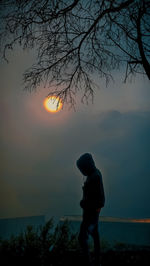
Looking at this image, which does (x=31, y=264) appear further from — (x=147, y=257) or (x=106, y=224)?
(x=106, y=224)

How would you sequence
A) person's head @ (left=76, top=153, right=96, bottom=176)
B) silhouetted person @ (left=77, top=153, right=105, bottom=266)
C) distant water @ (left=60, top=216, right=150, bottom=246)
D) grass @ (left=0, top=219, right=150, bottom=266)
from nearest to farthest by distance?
silhouetted person @ (left=77, top=153, right=105, bottom=266) → person's head @ (left=76, top=153, right=96, bottom=176) → grass @ (left=0, top=219, right=150, bottom=266) → distant water @ (left=60, top=216, right=150, bottom=246)

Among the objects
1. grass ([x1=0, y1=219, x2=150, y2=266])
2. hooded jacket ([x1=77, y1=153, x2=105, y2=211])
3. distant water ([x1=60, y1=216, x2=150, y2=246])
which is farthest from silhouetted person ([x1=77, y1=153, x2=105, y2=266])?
distant water ([x1=60, y1=216, x2=150, y2=246])

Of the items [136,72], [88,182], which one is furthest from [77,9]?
[88,182]

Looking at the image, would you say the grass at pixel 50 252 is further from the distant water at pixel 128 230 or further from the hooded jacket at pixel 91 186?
the distant water at pixel 128 230

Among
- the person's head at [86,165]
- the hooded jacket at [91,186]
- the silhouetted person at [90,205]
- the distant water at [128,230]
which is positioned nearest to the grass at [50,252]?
the silhouetted person at [90,205]

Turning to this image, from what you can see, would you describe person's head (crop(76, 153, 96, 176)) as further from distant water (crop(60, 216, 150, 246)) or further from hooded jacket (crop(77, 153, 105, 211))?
distant water (crop(60, 216, 150, 246))

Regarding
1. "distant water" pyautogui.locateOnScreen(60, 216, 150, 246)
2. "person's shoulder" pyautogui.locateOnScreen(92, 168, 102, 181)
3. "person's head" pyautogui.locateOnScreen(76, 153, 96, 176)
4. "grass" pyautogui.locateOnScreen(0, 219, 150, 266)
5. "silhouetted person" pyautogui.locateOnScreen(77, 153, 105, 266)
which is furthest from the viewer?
"distant water" pyautogui.locateOnScreen(60, 216, 150, 246)

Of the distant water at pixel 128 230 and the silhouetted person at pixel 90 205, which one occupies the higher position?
the silhouetted person at pixel 90 205

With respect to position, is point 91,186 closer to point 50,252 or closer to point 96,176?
point 96,176

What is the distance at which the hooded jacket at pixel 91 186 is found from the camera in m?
3.13

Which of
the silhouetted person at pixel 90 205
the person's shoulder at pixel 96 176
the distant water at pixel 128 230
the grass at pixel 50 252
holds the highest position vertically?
the person's shoulder at pixel 96 176

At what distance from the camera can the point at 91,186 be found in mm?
3178

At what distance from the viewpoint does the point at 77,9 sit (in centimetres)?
507

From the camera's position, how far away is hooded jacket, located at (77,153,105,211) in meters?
3.13
